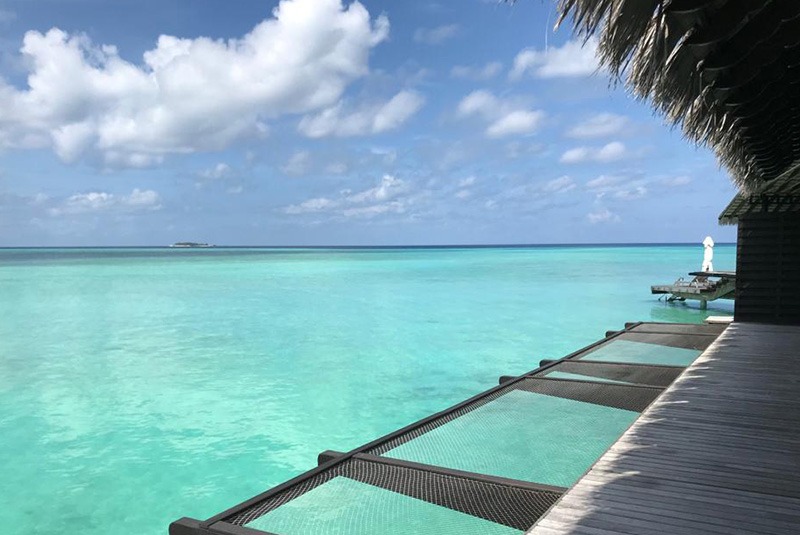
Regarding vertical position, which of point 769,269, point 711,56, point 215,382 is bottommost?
point 215,382

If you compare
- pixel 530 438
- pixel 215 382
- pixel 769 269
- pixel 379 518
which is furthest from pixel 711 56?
pixel 215 382

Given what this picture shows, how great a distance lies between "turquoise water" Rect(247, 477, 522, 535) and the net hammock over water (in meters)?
0.01

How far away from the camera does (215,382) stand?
9.66 metres

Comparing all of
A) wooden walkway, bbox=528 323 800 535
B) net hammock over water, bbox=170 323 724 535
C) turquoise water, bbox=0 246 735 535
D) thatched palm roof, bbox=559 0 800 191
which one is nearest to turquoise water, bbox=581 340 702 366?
net hammock over water, bbox=170 323 724 535

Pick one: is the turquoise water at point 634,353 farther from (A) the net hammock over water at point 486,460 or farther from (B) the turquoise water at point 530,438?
(B) the turquoise water at point 530,438

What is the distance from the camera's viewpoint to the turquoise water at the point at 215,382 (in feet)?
19.6

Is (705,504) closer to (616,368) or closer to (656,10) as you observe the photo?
(656,10)

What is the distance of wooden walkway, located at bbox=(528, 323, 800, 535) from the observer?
2031mm

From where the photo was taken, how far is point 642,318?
57.5 ft

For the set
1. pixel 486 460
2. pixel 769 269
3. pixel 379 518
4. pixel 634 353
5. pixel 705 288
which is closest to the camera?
pixel 379 518

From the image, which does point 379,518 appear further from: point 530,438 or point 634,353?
point 634,353

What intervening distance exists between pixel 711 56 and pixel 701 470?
1.86 m

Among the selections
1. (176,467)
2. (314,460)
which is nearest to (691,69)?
(314,460)

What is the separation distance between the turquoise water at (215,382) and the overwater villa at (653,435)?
227 centimetres
